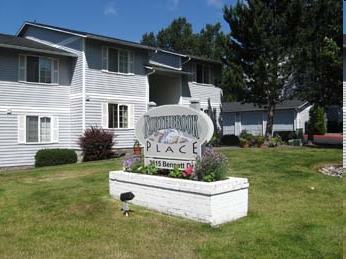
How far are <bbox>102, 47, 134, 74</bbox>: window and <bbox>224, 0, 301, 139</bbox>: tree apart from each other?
19.9ft

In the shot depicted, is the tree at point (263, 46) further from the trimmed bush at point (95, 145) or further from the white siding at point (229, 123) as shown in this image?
the white siding at point (229, 123)

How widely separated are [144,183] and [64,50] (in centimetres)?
1652

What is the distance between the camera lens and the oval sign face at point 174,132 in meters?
8.26

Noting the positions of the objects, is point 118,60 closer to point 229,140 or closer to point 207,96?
point 207,96

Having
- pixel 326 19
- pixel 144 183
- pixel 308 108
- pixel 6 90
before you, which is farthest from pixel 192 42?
pixel 144 183

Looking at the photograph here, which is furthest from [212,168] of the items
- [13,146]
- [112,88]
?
[112,88]

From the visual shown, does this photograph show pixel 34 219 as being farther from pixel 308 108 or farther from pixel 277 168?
pixel 308 108

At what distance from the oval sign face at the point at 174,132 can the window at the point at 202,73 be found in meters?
20.3

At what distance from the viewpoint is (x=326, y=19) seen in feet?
86.3

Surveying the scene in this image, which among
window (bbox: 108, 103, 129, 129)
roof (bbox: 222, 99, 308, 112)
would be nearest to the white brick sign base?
window (bbox: 108, 103, 129, 129)

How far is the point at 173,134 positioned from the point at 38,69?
1525 cm

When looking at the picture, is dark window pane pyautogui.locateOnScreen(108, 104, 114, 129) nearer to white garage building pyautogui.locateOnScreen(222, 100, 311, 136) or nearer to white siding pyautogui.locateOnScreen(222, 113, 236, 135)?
white garage building pyautogui.locateOnScreen(222, 100, 311, 136)

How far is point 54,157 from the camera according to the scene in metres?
20.4

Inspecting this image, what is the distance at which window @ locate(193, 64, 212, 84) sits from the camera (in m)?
29.5
